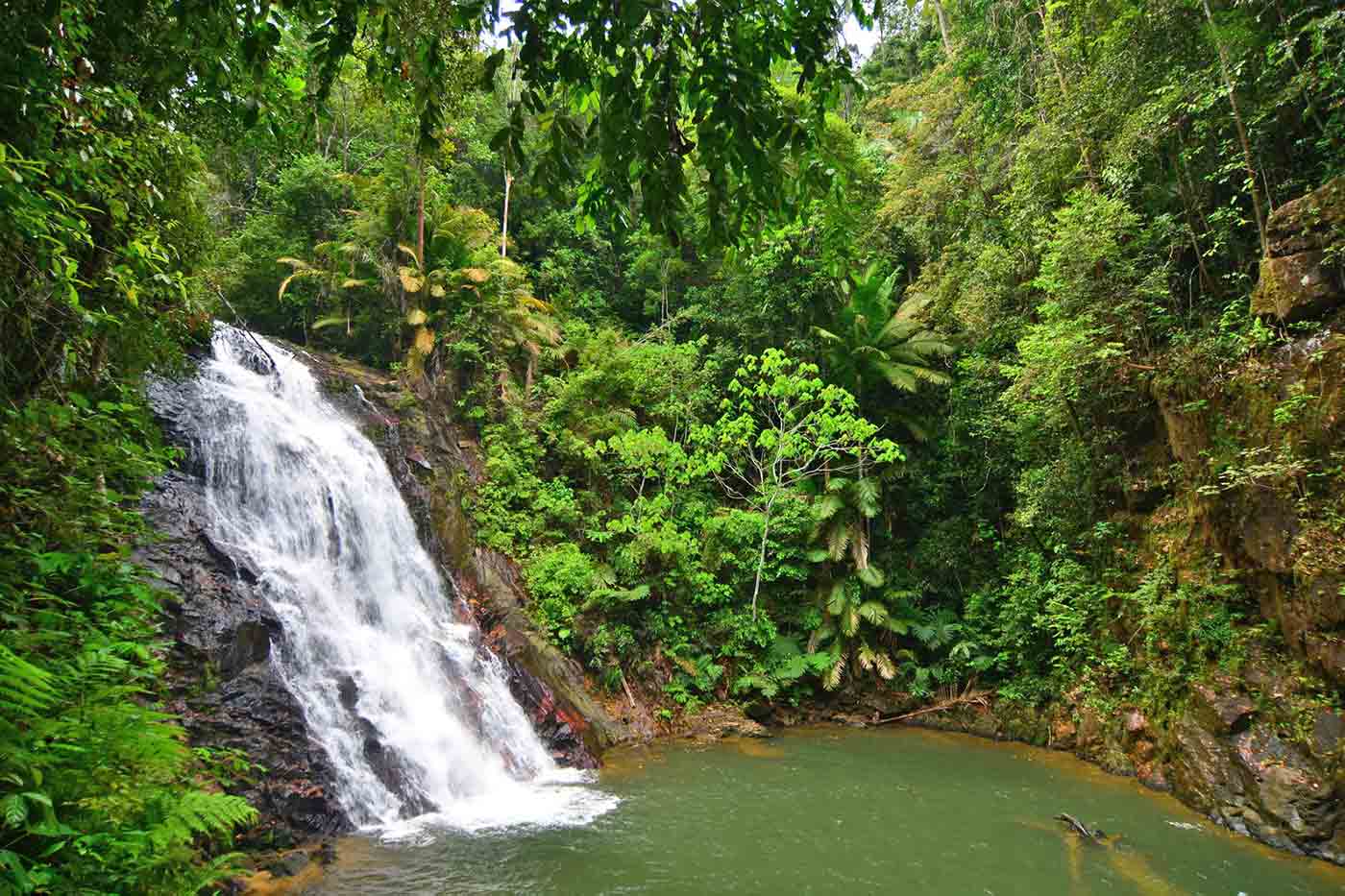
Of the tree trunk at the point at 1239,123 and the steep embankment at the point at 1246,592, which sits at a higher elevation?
the tree trunk at the point at 1239,123

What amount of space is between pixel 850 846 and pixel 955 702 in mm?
5799

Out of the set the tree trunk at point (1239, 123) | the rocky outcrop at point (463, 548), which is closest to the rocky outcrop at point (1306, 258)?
the tree trunk at point (1239, 123)

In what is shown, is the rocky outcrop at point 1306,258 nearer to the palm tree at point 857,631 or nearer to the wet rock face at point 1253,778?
the wet rock face at point 1253,778

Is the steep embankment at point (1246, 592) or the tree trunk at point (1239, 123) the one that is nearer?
the steep embankment at point (1246, 592)

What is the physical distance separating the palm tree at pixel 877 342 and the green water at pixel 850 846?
23.3 ft

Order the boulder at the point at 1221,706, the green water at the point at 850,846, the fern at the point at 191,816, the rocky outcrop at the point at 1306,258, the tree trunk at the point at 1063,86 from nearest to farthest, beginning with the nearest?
1. the fern at the point at 191,816
2. the green water at the point at 850,846
3. the rocky outcrop at the point at 1306,258
4. the boulder at the point at 1221,706
5. the tree trunk at the point at 1063,86

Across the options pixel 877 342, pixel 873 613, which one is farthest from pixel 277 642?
pixel 877 342

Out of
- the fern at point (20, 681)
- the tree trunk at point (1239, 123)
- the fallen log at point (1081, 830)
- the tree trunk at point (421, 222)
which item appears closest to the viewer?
the fern at point (20, 681)

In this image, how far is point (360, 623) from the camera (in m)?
8.72

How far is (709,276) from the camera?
18.9 meters

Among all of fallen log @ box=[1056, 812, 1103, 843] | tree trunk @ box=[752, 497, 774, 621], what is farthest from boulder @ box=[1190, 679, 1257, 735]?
tree trunk @ box=[752, 497, 774, 621]

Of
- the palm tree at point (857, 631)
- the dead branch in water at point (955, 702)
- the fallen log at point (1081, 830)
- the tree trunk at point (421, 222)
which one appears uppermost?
the tree trunk at point (421, 222)

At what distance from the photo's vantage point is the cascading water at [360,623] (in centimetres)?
729

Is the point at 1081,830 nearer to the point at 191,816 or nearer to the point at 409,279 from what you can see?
the point at 191,816
